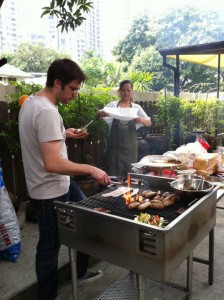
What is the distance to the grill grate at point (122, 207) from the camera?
1989 millimetres

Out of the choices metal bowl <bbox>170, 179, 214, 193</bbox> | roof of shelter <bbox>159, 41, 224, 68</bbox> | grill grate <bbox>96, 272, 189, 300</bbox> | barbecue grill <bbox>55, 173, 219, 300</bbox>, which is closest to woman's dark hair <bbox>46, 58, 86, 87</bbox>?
barbecue grill <bbox>55, 173, 219, 300</bbox>

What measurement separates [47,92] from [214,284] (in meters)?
2.47

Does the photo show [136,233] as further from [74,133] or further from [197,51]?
[197,51]

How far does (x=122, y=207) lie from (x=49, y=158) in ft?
2.12

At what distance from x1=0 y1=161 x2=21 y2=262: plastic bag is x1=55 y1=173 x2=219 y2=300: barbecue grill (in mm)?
1069

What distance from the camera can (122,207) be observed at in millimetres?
2127

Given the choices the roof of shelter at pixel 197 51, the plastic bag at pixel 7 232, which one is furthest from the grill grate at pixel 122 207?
the roof of shelter at pixel 197 51

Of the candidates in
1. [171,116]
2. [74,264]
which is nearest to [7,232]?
[74,264]

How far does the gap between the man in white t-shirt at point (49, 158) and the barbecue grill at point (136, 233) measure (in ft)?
0.59

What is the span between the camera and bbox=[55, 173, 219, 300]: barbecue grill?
5.36 ft

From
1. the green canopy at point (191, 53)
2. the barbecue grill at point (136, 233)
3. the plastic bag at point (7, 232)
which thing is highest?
the green canopy at point (191, 53)

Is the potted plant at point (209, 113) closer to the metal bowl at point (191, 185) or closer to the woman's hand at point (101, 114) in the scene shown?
the woman's hand at point (101, 114)

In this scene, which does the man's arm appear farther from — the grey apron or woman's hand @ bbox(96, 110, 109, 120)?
the grey apron

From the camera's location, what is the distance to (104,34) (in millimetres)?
46812
